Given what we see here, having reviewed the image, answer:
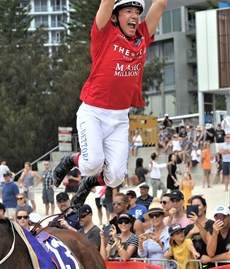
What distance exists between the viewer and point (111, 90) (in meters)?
7.75

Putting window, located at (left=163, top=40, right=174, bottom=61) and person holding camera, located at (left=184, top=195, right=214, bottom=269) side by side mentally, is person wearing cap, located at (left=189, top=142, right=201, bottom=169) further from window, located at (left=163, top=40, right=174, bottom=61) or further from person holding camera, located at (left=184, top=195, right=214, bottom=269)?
window, located at (left=163, top=40, right=174, bottom=61)

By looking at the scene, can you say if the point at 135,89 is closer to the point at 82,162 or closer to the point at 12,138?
the point at 82,162

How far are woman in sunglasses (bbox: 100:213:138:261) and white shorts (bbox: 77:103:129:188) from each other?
3213mm

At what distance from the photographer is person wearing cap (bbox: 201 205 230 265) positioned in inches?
404

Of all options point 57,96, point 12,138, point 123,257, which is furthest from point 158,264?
point 57,96

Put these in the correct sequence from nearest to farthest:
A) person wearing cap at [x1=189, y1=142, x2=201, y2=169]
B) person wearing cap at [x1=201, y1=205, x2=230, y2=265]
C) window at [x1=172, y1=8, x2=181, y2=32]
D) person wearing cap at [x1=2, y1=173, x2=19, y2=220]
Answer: person wearing cap at [x1=201, y1=205, x2=230, y2=265]
person wearing cap at [x1=2, y1=173, x2=19, y2=220]
person wearing cap at [x1=189, y1=142, x2=201, y2=169]
window at [x1=172, y1=8, x2=181, y2=32]

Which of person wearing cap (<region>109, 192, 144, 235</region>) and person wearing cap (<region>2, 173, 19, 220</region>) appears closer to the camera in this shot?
person wearing cap (<region>109, 192, 144, 235</region>)

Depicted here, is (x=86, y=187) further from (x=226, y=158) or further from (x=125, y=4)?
(x=226, y=158)

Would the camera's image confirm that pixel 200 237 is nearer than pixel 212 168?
Yes

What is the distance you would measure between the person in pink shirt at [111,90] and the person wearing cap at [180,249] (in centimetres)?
295

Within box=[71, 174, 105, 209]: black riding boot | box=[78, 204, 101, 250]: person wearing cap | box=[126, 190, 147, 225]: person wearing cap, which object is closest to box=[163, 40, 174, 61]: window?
box=[126, 190, 147, 225]: person wearing cap

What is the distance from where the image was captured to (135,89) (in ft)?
26.2

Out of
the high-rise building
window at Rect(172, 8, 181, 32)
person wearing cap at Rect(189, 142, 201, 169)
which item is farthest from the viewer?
window at Rect(172, 8, 181, 32)

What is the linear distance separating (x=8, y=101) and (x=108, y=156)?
38246 mm
